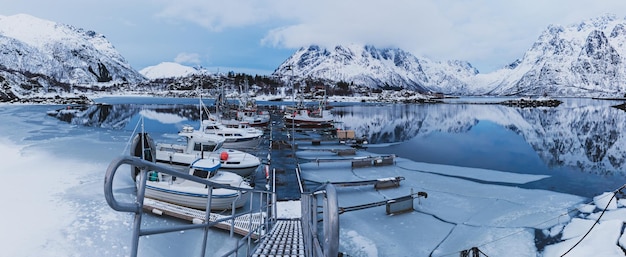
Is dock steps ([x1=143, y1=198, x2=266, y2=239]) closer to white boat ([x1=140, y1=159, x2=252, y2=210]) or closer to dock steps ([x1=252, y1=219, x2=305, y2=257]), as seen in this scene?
white boat ([x1=140, y1=159, x2=252, y2=210])

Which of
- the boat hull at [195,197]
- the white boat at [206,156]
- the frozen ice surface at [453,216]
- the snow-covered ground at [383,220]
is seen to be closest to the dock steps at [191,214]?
the boat hull at [195,197]

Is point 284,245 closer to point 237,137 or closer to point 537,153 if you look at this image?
point 237,137

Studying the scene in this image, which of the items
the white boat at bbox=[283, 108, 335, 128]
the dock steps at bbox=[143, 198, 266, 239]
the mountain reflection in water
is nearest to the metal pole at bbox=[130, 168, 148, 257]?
the dock steps at bbox=[143, 198, 266, 239]

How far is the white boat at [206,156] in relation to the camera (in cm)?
2141

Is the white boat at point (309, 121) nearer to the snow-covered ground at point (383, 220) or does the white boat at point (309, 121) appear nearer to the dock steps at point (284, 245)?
the snow-covered ground at point (383, 220)

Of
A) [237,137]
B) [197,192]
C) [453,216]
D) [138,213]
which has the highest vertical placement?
[138,213]

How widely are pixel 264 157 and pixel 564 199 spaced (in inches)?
812

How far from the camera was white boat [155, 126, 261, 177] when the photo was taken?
21.4 m

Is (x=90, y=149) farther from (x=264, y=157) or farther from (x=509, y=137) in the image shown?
(x=509, y=137)

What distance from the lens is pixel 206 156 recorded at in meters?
22.1

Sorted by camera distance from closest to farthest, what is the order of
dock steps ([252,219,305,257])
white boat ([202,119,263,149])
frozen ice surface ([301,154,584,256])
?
dock steps ([252,219,305,257]) → frozen ice surface ([301,154,584,256]) → white boat ([202,119,263,149])

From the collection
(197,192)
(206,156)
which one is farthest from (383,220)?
(206,156)

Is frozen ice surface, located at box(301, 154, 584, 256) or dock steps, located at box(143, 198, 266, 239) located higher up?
dock steps, located at box(143, 198, 266, 239)

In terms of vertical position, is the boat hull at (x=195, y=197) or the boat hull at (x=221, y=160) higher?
the boat hull at (x=221, y=160)
